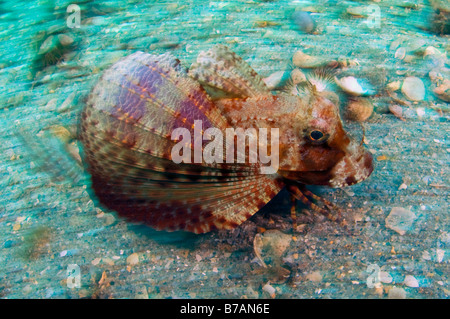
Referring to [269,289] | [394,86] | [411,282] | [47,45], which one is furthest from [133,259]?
[47,45]

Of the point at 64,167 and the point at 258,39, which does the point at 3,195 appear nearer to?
the point at 64,167

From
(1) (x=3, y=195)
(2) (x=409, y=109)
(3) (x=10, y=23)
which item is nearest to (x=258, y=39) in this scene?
(2) (x=409, y=109)

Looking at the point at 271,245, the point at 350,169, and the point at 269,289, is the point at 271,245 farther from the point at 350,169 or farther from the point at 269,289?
the point at 350,169

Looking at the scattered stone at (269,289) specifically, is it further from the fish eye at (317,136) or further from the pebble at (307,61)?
the pebble at (307,61)

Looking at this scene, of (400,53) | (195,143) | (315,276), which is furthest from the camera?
→ (400,53)

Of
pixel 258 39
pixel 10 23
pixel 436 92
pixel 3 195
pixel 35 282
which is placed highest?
pixel 10 23

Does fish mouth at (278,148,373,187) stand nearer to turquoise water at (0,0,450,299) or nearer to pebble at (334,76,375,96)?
turquoise water at (0,0,450,299)
